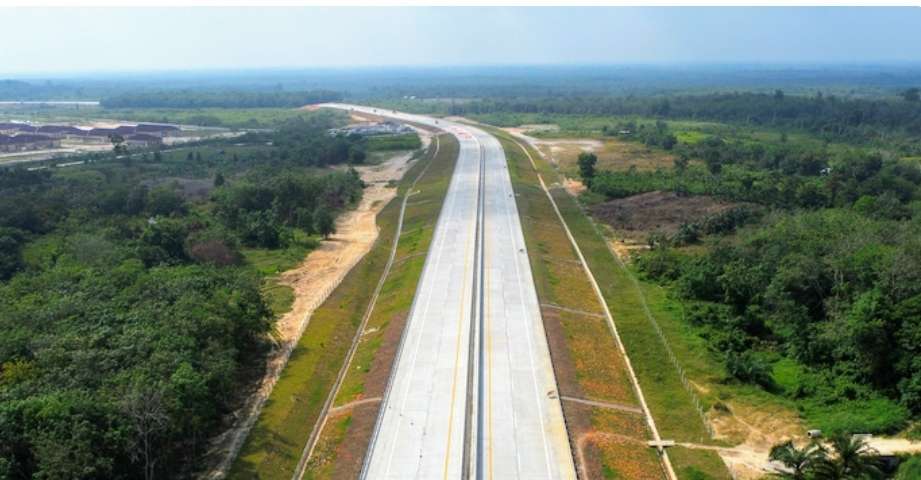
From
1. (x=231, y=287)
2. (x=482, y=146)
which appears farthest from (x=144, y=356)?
(x=482, y=146)

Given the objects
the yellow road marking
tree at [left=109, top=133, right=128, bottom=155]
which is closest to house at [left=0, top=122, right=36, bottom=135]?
tree at [left=109, top=133, right=128, bottom=155]

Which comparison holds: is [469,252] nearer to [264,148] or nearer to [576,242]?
[576,242]

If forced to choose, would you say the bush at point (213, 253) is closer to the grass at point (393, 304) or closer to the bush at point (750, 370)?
the grass at point (393, 304)

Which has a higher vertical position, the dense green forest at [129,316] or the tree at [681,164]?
the tree at [681,164]

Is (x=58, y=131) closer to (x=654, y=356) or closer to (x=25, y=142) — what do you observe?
(x=25, y=142)

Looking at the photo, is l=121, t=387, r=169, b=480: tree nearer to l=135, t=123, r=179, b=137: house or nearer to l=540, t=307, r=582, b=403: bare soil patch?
l=540, t=307, r=582, b=403: bare soil patch

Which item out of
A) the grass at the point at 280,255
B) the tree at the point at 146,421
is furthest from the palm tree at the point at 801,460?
the grass at the point at 280,255
